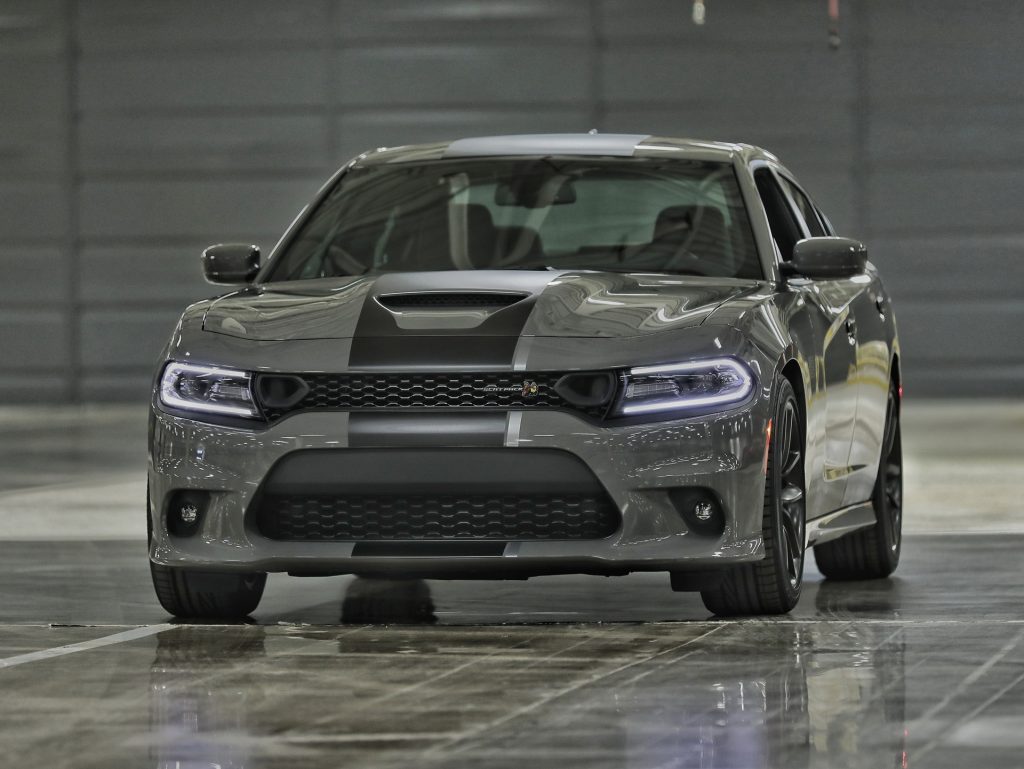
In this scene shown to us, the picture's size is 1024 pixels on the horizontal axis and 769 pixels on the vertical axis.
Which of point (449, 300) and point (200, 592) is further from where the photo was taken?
point (200, 592)

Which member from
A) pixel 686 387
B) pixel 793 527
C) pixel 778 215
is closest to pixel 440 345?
pixel 686 387

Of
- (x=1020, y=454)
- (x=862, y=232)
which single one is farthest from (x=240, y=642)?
(x=862, y=232)

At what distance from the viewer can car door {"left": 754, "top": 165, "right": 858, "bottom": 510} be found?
7691 mm

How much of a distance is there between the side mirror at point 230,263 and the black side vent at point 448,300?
1.06m

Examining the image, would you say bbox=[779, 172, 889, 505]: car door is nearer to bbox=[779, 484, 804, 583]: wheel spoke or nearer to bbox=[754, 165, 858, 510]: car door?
bbox=[754, 165, 858, 510]: car door

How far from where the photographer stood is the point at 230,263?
7828mm

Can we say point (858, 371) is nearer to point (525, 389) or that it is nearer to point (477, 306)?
point (477, 306)

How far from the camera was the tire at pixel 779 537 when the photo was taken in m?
6.77

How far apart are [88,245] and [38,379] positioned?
170 centimetres

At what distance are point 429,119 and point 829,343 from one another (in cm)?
1921

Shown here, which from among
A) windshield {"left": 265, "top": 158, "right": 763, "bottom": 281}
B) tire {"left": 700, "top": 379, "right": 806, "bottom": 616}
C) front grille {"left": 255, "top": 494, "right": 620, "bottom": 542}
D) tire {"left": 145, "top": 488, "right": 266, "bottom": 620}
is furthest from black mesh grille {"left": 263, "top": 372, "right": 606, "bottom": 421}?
windshield {"left": 265, "top": 158, "right": 763, "bottom": 281}

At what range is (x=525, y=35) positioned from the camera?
87.2 feet

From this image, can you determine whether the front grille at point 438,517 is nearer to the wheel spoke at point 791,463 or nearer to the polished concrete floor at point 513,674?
the polished concrete floor at point 513,674

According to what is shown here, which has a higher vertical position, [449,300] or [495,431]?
[449,300]
